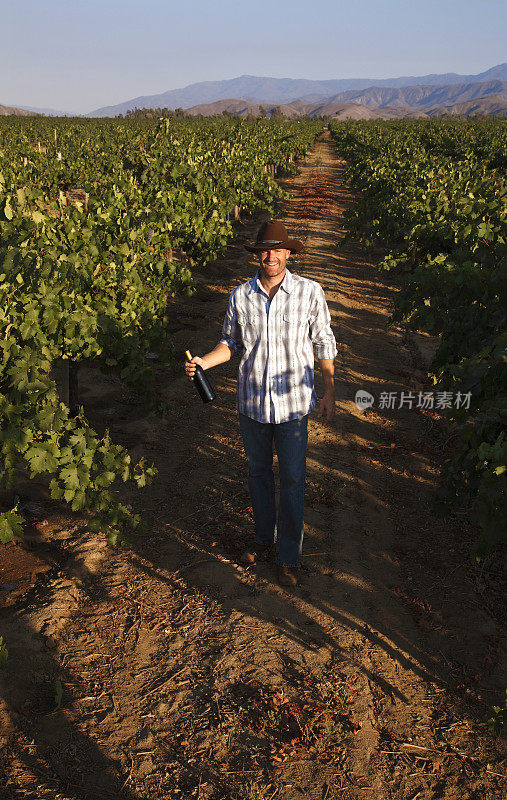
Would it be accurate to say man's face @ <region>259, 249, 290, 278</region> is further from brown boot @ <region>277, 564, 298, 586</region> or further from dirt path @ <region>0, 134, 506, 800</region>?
dirt path @ <region>0, 134, 506, 800</region>

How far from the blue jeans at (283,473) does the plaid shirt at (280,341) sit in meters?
0.13

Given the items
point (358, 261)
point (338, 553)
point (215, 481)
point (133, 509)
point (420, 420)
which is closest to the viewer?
point (338, 553)

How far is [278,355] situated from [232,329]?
0.40 meters

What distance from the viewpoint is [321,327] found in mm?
4098

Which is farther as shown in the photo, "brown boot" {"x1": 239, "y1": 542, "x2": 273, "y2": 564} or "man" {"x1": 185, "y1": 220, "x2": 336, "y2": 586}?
"brown boot" {"x1": 239, "y1": 542, "x2": 273, "y2": 564}

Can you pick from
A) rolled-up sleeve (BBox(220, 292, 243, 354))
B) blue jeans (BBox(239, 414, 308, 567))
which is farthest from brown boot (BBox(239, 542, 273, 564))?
rolled-up sleeve (BBox(220, 292, 243, 354))

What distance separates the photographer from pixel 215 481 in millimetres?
6008

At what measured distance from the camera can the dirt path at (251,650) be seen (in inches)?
126

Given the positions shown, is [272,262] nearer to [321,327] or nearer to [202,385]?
[321,327]

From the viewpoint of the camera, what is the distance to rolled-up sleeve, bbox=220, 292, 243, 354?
13.7 ft

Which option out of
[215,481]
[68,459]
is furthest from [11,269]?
[215,481]

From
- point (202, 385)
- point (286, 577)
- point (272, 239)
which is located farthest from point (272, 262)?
point (286, 577)

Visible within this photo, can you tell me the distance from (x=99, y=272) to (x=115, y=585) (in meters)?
3.27

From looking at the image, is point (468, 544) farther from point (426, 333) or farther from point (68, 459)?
point (426, 333)
